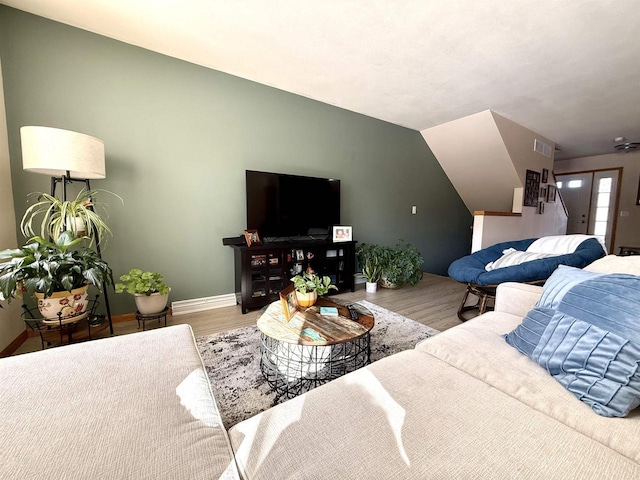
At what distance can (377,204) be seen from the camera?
161 inches

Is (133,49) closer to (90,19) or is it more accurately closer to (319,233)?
(90,19)

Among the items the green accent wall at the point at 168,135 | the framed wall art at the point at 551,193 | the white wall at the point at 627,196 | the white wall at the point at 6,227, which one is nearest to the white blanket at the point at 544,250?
the green accent wall at the point at 168,135

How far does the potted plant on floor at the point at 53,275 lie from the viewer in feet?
4.92

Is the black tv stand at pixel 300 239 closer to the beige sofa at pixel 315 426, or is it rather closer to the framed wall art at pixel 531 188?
the beige sofa at pixel 315 426

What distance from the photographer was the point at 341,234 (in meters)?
3.39

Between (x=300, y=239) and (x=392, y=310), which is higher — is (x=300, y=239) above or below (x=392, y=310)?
above

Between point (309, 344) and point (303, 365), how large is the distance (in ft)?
1.79

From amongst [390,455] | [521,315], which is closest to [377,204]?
[521,315]

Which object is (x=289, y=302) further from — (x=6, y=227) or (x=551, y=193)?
Result: (x=551, y=193)

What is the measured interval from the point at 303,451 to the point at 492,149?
4649mm

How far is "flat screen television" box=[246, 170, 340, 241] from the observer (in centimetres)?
292

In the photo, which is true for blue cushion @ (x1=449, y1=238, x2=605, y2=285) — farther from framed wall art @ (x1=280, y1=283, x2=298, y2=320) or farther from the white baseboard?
the white baseboard

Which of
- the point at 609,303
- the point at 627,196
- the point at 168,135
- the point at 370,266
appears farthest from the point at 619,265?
the point at 627,196

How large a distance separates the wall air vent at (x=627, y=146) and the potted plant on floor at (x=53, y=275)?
7727 mm
